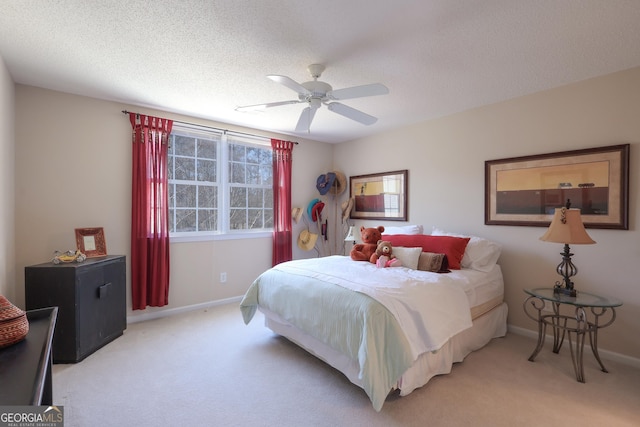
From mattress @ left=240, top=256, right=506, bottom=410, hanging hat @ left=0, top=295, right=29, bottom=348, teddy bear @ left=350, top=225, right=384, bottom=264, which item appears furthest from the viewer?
teddy bear @ left=350, top=225, right=384, bottom=264

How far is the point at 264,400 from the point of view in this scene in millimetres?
1961

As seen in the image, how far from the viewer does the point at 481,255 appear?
2998 mm

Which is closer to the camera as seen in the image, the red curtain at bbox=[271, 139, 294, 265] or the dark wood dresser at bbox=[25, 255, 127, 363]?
the dark wood dresser at bbox=[25, 255, 127, 363]

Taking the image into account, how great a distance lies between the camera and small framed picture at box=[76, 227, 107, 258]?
9.41 ft

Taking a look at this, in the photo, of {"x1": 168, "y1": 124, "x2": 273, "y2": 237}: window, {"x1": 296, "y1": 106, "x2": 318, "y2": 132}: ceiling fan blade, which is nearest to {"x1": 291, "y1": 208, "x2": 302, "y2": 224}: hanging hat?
{"x1": 168, "y1": 124, "x2": 273, "y2": 237}: window

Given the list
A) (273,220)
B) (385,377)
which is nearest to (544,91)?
(385,377)

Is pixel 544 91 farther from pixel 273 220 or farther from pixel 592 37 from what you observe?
pixel 273 220

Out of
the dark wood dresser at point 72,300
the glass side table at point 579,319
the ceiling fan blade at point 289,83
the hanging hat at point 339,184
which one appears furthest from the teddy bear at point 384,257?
the dark wood dresser at point 72,300

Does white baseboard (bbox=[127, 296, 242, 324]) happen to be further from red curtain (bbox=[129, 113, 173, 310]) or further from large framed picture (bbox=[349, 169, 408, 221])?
large framed picture (bbox=[349, 169, 408, 221])

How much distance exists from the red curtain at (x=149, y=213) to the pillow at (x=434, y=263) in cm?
291

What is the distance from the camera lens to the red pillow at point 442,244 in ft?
9.71

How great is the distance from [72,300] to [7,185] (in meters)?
1.16

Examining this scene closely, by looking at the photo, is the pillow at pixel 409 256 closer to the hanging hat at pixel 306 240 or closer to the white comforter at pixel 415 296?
the white comforter at pixel 415 296

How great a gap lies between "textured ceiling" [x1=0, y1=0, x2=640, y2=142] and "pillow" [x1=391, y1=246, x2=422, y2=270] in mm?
1617
